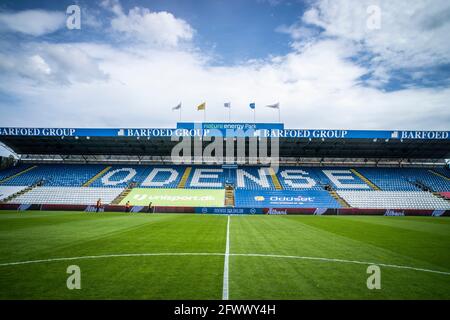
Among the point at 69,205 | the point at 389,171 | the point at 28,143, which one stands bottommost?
the point at 69,205

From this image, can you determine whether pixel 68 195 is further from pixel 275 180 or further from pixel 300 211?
pixel 300 211

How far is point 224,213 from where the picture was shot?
33.8 metres

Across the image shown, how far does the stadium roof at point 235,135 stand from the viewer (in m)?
37.4

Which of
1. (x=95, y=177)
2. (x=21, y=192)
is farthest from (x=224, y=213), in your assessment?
(x=21, y=192)

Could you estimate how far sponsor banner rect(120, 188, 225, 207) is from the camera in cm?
3688

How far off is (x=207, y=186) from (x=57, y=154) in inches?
1033

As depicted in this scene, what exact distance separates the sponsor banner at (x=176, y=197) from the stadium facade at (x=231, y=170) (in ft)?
0.43

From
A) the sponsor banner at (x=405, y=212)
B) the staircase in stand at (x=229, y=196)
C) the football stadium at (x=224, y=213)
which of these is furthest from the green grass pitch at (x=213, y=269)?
the staircase in stand at (x=229, y=196)

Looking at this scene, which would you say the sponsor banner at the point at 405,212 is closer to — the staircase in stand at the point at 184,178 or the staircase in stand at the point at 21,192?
the staircase in stand at the point at 184,178

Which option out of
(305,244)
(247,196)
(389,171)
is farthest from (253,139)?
(305,244)

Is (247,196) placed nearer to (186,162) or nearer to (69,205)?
(186,162)

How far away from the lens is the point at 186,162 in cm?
4741

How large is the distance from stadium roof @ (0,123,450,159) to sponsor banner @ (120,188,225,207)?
7190mm
